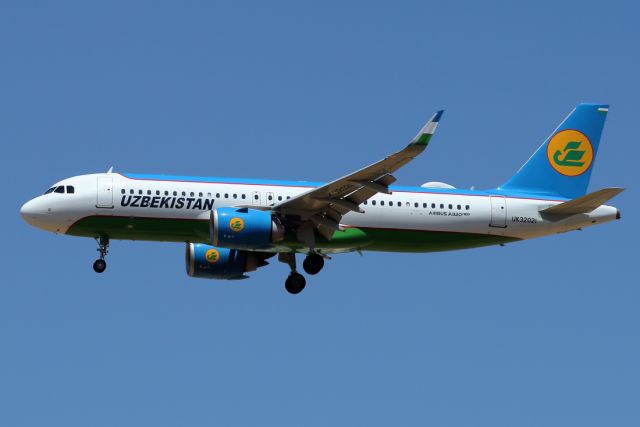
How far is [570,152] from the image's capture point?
183 feet

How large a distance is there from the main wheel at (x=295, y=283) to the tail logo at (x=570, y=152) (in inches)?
470

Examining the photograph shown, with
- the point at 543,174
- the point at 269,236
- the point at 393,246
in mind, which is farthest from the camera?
the point at 543,174

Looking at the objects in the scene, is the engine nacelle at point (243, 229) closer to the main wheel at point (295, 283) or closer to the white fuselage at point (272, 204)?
the white fuselage at point (272, 204)

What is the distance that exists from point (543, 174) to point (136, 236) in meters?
17.2

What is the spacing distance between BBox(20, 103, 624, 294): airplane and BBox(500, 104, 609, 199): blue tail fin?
6 centimetres

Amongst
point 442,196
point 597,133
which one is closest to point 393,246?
point 442,196

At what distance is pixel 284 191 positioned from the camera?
5056 centimetres

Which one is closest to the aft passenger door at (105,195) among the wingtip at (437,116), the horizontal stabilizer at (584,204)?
the wingtip at (437,116)

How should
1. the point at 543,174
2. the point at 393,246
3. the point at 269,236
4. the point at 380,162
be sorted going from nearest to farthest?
the point at 380,162
the point at 269,236
the point at 393,246
the point at 543,174

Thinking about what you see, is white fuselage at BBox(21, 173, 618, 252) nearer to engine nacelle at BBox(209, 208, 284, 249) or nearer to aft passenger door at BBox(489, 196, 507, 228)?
aft passenger door at BBox(489, 196, 507, 228)

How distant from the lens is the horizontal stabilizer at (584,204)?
4993 centimetres

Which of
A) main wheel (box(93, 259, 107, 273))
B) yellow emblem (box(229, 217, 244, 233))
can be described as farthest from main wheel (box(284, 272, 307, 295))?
main wheel (box(93, 259, 107, 273))

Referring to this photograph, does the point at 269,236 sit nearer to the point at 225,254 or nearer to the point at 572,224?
the point at 225,254

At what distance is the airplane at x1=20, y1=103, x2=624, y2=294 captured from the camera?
158 feet
